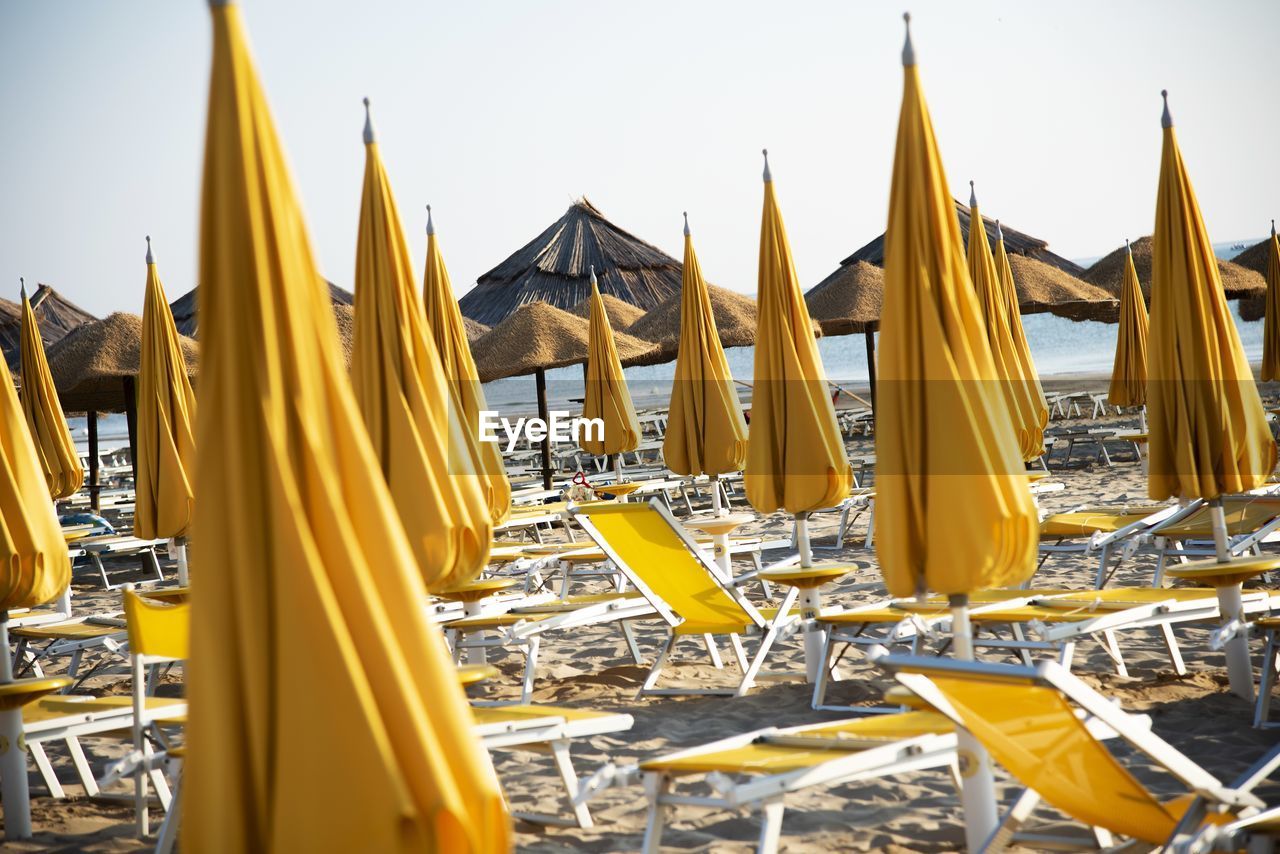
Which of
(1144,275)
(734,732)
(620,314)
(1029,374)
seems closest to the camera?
(734,732)

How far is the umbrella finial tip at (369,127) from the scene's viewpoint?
4.15 m

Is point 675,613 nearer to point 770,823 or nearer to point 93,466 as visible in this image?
point 770,823

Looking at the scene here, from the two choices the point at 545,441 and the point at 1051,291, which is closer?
the point at 545,441

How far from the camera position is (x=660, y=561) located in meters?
5.12

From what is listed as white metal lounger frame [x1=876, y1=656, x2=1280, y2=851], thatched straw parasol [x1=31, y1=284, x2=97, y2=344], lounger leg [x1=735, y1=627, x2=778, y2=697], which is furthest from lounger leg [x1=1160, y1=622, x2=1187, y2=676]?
thatched straw parasol [x1=31, y1=284, x2=97, y2=344]

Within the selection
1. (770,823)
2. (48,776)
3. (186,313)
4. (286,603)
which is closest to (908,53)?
(770,823)

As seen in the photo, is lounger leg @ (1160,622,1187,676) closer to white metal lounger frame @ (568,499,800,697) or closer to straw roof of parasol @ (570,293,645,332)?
white metal lounger frame @ (568,499,800,697)

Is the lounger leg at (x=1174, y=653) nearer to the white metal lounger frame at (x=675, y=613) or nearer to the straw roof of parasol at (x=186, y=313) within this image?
the white metal lounger frame at (x=675, y=613)

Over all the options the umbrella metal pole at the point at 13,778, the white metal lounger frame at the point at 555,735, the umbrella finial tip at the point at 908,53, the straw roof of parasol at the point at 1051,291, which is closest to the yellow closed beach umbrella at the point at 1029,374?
the straw roof of parasol at the point at 1051,291

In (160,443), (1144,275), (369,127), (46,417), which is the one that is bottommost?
(160,443)

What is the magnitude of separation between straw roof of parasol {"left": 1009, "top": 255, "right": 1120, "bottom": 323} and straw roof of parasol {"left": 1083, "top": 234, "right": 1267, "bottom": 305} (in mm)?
981

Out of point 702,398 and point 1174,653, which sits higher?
point 702,398

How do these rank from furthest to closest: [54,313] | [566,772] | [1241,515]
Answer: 1. [54,313]
2. [1241,515]
3. [566,772]

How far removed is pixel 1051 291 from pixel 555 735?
10996 mm
